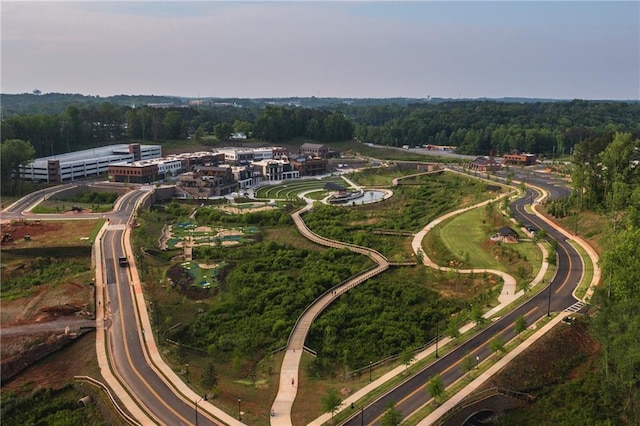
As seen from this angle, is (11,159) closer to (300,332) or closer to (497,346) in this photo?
(300,332)

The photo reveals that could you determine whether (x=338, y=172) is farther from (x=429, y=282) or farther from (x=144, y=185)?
(x=429, y=282)

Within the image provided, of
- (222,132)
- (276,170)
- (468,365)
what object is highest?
(222,132)

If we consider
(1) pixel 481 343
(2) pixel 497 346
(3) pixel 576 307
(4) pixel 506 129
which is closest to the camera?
(2) pixel 497 346

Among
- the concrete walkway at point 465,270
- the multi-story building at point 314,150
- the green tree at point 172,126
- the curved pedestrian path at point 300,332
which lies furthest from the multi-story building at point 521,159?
the green tree at point 172,126

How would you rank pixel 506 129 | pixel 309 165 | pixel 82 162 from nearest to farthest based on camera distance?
pixel 82 162 < pixel 309 165 < pixel 506 129

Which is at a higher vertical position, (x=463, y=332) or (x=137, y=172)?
(x=137, y=172)

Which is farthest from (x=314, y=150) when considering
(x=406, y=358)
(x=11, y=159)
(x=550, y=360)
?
(x=550, y=360)

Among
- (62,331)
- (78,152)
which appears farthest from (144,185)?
(62,331)
